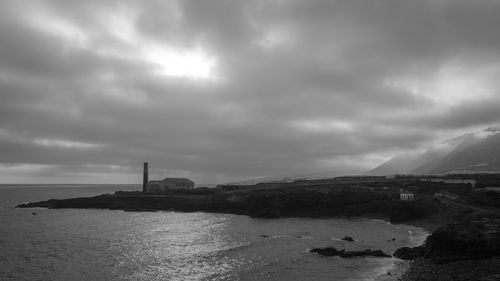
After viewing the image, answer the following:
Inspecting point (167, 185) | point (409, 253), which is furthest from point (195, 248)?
point (167, 185)

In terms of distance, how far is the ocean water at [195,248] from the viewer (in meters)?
Result: 33.5

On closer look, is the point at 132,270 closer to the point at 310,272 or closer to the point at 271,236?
the point at 310,272

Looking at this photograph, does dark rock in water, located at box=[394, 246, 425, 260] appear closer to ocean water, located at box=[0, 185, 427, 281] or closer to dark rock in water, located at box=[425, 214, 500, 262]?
dark rock in water, located at box=[425, 214, 500, 262]

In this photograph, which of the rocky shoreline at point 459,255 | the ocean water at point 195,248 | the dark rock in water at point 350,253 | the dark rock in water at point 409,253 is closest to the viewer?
the rocky shoreline at point 459,255

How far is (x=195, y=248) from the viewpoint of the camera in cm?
4612

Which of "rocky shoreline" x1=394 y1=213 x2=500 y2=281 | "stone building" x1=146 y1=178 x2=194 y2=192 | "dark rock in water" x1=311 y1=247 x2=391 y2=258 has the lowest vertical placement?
"dark rock in water" x1=311 y1=247 x2=391 y2=258

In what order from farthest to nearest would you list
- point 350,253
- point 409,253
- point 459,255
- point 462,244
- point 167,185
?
point 167,185 → point 350,253 → point 409,253 → point 462,244 → point 459,255

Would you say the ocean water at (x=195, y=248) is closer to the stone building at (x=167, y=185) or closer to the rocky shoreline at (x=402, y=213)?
the rocky shoreline at (x=402, y=213)

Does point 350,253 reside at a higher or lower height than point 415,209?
lower

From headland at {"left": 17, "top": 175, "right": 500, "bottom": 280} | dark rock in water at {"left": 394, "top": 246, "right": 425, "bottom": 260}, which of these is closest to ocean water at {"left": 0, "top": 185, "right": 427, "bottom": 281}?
dark rock in water at {"left": 394, "top": 246, "right": 425, "bottom": 260}

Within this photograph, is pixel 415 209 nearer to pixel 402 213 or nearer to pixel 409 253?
pixel 402 213

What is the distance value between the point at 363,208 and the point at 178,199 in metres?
50.0

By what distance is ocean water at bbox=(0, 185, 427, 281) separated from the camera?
33531 millimetres

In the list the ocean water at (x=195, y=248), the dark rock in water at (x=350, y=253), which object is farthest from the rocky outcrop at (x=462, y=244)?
the ocean water at (x=195, y=248)
